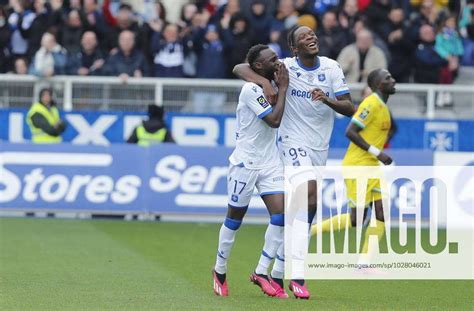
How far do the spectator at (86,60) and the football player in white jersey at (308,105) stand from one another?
1120 cm

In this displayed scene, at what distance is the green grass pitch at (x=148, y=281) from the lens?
11008 millimetres

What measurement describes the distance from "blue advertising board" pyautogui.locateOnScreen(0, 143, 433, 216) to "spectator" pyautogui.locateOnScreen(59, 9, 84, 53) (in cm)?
304

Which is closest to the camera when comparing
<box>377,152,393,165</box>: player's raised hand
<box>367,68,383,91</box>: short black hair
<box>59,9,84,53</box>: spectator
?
<box>377,152,393,165</box>: player's raised hand

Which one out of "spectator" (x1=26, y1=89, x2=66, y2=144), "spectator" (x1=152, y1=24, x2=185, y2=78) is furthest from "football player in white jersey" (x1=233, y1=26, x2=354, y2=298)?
"spectator" (x1=152, y1=24, x2=185, y2=78)

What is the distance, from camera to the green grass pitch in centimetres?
1101

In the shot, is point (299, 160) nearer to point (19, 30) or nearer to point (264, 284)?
point (264, 284)

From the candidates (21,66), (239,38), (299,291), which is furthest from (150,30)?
(299,291)

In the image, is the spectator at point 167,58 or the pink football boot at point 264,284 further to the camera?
the spectator at point 167,58

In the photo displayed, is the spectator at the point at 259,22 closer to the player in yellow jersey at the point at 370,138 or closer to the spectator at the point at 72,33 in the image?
the spectator at the point at 72,33

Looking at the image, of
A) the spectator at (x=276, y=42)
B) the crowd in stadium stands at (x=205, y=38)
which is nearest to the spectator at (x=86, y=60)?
the crowd in stadium stands at (x=205, y=38)

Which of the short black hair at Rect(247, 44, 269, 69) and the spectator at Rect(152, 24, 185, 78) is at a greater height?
the short black hair at Rect(247, 44, 269, 69)

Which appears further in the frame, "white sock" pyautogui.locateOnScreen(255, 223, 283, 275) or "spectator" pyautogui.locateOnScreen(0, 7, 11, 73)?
"spectator" pyautogui.locateOnScreen(0, 7, 11, 73)

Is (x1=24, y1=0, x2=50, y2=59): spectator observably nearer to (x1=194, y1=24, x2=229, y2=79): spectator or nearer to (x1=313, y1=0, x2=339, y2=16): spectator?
(x1=194, y1=24, x2=229, y2=79): spectator

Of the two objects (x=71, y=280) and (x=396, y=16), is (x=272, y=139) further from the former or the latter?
(x=396, y=16)
